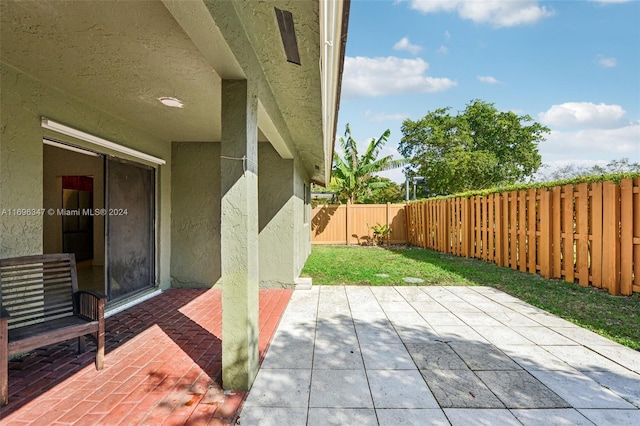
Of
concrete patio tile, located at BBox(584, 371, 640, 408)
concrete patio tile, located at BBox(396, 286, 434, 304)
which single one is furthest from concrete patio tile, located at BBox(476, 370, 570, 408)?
concrete patio tile, located at BBox(396, 286, 434, 304)

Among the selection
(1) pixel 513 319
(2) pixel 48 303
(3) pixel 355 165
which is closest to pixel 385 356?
(1) pixel 513 319

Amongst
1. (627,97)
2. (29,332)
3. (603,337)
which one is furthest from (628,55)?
(29,332)

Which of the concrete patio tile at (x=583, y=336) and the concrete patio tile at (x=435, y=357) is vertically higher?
the concrete patio tile at (x=583, y=336)

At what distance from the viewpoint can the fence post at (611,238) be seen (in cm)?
507

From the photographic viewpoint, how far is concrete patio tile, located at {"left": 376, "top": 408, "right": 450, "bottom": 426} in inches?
85.6

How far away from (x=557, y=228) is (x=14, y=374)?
8.63 m

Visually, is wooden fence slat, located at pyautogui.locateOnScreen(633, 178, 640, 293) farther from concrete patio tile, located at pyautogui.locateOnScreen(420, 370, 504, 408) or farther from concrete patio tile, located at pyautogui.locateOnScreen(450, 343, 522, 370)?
concrete patio tile, located at pyautogui.locateOnScreen(420, 370, 504, 408)

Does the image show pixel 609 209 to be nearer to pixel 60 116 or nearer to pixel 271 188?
pixel 271 188

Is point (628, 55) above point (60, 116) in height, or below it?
above

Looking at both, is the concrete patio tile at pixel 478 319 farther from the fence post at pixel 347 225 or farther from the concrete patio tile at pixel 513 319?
the fence post at pixel 347 225

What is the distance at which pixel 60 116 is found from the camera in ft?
11.9

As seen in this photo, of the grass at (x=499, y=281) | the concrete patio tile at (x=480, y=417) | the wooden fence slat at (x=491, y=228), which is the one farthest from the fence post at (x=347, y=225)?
the concrete patio tile at (x=480, y=417)

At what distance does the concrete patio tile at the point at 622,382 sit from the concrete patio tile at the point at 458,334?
1.00 metres

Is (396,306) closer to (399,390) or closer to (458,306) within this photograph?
(458,306)
